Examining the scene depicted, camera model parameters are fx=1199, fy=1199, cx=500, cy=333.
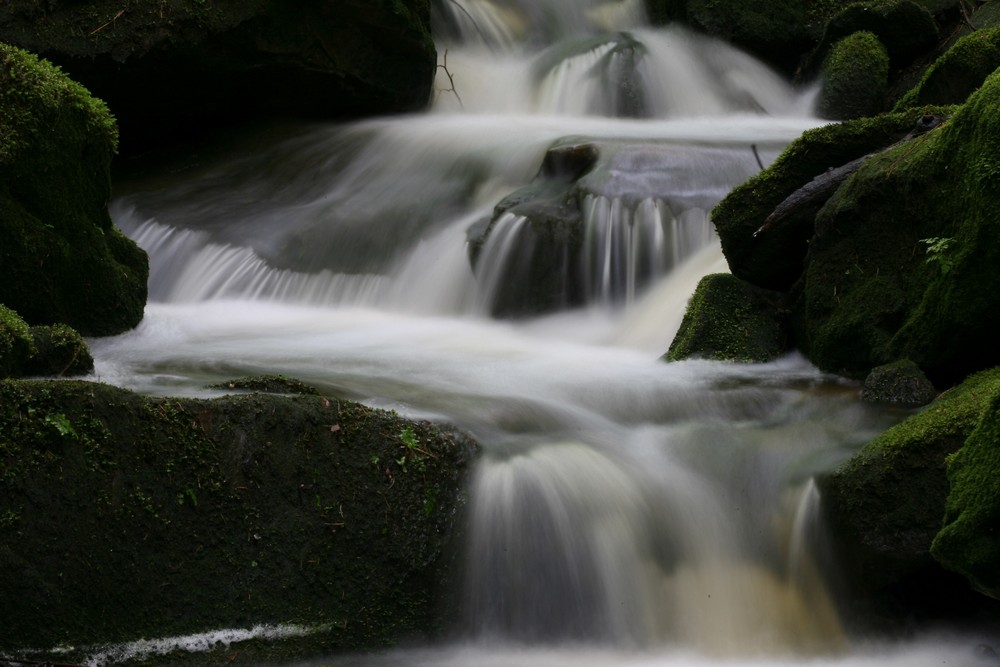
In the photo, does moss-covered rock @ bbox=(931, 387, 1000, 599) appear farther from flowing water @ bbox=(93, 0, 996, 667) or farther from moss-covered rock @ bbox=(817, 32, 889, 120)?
moss-covered rock @ bbox=(817, 32, 889, 120)

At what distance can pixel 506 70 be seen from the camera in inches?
515

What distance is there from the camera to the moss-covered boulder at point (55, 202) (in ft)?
21.3

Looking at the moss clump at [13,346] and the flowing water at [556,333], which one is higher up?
the moss clump at [13,346]

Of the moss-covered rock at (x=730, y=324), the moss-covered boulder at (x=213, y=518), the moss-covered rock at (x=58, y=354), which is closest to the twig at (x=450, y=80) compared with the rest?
the moss-covered rock at (x=730, y=324)

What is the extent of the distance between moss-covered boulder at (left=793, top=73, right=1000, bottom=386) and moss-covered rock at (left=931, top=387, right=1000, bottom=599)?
1.82m

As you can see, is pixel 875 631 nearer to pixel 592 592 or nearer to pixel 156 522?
pixel 592 592

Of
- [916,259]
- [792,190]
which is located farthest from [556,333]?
[916,259]

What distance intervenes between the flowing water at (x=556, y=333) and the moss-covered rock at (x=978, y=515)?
899mm

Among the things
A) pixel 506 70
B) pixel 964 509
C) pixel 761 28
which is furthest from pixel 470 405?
pixel 761 28

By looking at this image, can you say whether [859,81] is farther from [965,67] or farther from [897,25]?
[965,67]

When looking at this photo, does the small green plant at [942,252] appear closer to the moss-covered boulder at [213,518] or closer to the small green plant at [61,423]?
the moss-covered boulder at [213,518]

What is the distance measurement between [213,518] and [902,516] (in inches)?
99.1

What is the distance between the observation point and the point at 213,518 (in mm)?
4098

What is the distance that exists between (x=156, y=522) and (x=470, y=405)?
6.02 ft
